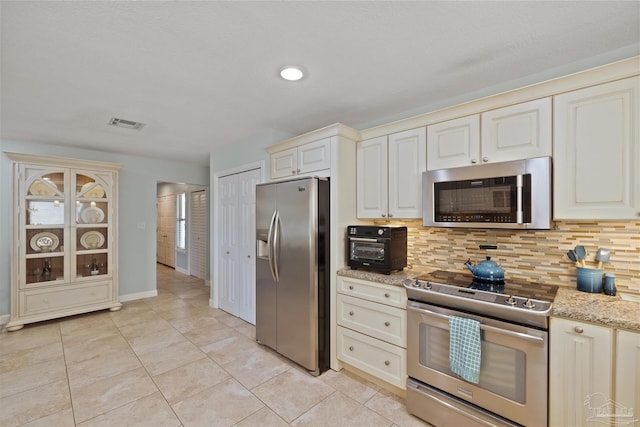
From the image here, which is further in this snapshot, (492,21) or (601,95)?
(601,95)

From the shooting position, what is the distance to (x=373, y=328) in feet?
7.86

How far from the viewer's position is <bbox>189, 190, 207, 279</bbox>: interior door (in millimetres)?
6250

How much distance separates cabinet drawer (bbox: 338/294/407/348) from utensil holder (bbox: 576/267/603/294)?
1.16 meters

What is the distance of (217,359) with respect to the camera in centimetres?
284

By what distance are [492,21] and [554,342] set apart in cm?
179

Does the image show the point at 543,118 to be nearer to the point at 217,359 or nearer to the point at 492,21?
the point at 492,21

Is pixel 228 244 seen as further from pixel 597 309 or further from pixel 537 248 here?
pixel 597 309

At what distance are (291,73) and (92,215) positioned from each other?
384 cm

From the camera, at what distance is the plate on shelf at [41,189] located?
3730 millimetres

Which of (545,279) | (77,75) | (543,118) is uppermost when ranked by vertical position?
(77,75)

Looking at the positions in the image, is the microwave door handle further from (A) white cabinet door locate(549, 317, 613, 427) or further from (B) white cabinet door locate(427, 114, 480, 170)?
(A) white cabinet door locate(549, 317, 613, 427)

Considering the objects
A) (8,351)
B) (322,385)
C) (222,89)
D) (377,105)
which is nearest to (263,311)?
(322,385)

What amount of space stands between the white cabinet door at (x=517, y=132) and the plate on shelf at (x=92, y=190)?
189 inches

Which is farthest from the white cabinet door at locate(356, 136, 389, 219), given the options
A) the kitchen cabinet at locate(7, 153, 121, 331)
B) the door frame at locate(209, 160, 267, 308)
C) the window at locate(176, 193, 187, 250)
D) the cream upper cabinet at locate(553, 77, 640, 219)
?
the window at locate(176, 193, 187, 250)
